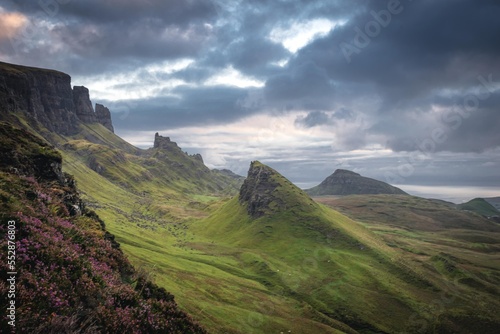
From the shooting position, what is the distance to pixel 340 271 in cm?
13412

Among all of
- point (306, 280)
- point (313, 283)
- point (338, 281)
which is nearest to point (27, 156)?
point (313, 283)

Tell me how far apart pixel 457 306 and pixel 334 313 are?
197 ft

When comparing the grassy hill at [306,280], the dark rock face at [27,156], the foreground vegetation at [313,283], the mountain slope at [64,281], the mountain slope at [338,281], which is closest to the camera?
the mountain slope at [64,281]

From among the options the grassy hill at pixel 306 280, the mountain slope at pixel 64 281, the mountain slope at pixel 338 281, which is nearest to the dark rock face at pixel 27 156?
the grassy hill at pixel 306 280

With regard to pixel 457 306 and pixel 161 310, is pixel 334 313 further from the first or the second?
pixel 161 310

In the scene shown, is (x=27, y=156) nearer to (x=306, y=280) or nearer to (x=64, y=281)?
(x=64, y=281)

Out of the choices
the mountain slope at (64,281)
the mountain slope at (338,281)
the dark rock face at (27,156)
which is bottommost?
the mountain slope at (338,281)

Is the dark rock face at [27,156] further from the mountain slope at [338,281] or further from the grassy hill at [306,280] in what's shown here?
the mountain slope at [338,281]

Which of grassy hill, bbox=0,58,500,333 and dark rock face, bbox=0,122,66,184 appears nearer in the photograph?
dark rock face, bbox=0,122,66,184

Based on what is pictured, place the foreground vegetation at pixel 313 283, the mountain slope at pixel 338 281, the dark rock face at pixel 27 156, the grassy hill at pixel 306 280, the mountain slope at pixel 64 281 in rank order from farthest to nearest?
the mountain slope at pixel 338 281, the foreground vegetation at pixel 313 283, the grassy hill at pixel 306 280, the dark rock face at pixel 27 156, the mountain slope at pixel 64 281

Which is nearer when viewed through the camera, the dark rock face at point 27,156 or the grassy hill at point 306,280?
the dark rock face at point 27,156

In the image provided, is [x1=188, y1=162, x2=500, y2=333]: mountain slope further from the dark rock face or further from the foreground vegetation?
the dark rock face

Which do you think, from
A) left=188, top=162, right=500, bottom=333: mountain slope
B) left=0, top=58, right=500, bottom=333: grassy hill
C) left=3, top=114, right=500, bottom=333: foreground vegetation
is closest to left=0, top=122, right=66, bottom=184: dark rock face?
left=0, top=58, right=500, bottom=333: grassy hill

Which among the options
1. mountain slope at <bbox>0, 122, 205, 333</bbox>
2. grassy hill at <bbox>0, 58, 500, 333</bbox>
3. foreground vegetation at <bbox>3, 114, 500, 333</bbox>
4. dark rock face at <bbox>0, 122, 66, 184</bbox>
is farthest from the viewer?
foreground vegetation at <bbox>3, 114, 500, 333</bbox>
